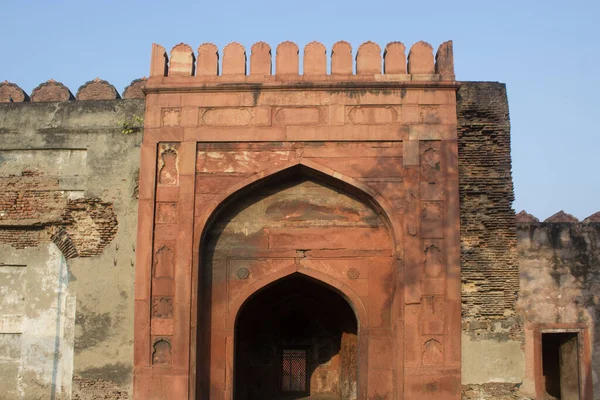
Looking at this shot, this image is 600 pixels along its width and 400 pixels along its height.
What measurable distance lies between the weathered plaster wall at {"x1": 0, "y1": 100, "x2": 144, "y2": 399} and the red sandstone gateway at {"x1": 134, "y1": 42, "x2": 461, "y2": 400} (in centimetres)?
37

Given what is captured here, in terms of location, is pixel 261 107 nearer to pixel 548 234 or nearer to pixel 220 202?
pixel 220 202

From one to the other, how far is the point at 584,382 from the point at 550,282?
4.08 feet

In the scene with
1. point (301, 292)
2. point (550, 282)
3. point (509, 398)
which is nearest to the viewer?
point (509, 398)

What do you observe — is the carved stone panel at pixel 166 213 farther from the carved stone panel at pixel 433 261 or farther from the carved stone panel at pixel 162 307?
the carved stone panel at pixel 433 261

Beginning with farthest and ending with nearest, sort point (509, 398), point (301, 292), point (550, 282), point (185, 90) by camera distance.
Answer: point (301, 292)
point (550, 282)
point (185, 90)
point (509, 398)

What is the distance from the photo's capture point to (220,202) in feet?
23.6

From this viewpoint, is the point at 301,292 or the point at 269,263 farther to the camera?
the point at 301,292

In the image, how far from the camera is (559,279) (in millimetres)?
7871

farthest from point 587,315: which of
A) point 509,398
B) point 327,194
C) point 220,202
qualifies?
point 220,202

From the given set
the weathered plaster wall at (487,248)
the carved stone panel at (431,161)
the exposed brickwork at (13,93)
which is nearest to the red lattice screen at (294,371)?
the weathered plaster wall at (487,248)

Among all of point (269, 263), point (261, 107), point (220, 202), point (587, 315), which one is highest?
point (261, 107)

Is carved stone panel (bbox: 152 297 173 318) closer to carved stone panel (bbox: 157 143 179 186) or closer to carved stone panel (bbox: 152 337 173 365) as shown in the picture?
carved stone panel (bbox: 152 337 173 365)

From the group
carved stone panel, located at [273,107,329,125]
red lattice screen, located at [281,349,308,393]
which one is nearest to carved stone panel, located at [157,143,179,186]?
carved stone panel, located at [273,107,329,125]

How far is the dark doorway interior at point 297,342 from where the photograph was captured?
30.2 ft
